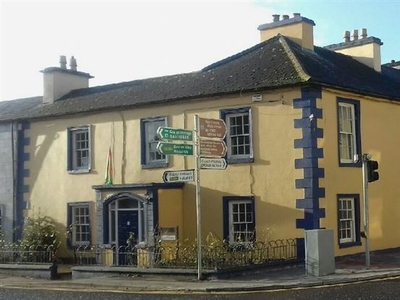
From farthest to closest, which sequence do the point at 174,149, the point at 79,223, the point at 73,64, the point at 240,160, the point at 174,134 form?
the point at 73,64 < the point at 79,223 < the point at 240,160 < the point at 174,134 < the point at 174,149

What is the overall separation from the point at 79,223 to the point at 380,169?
10857 mm

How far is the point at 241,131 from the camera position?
21.4 metres

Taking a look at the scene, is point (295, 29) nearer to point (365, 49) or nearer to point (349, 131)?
point (349, 131)

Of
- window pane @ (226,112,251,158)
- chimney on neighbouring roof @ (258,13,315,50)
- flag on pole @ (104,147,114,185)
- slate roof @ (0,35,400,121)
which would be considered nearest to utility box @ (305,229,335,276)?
window pane @ (226,112,251,158)

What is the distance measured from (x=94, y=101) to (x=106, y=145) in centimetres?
195

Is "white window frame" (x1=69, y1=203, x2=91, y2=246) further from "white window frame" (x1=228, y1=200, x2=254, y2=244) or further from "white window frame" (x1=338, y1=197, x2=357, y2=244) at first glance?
"white window frame" (x1=338, y1=197, x2=357, y2=244)

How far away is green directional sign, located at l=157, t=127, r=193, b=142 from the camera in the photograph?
55.0ft

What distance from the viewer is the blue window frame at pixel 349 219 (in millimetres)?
20969

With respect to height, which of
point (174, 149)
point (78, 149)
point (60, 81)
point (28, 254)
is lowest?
point (28, 254)

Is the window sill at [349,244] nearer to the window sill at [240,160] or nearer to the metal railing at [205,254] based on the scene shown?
the metal railing at [205,254]

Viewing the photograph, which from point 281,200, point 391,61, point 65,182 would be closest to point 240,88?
point 281,200

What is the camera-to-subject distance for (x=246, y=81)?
69.8 ft

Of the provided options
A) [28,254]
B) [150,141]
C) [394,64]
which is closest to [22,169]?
[28,254]

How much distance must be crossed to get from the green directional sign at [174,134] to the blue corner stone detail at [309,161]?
13.8 feet
